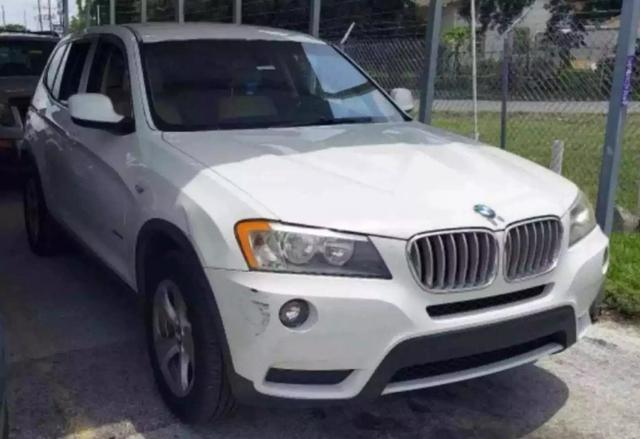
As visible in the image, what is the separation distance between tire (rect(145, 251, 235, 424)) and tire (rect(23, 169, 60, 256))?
94.9 inches

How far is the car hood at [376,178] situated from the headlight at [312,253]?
1.6 inches

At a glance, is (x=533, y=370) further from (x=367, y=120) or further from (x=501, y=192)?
(x=367, y=120)

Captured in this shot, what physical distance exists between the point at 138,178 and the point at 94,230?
907 millimetres

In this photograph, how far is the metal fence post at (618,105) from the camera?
4.99 meters

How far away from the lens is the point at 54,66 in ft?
20.1

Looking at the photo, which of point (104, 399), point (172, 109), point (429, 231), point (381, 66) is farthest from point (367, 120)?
point (381, 66)

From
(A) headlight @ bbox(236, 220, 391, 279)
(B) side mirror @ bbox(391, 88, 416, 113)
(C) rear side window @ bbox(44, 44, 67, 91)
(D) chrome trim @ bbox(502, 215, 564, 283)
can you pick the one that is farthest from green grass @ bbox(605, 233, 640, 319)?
(C) rear side window @ bbox(44, 44, 67, 91)

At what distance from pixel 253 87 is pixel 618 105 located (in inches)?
91.4

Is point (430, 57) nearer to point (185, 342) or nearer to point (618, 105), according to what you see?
point (618, 105)

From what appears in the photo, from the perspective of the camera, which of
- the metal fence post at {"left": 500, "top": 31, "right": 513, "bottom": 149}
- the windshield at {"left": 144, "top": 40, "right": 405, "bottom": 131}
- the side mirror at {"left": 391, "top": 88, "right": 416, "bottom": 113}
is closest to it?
the windshield at {"left": 144, "top": 40, "right": 405, "bottom": 131}

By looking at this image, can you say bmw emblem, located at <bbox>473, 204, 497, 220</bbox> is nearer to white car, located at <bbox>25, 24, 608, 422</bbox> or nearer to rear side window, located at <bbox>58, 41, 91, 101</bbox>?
white car, located at <bbox>25, 24, 608, 422</bbox>

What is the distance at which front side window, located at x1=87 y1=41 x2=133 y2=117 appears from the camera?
4539mm

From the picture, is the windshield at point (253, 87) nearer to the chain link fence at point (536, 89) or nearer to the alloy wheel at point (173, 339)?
the alloy wheel at point (173, 339)

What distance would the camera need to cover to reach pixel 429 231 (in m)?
3.04
